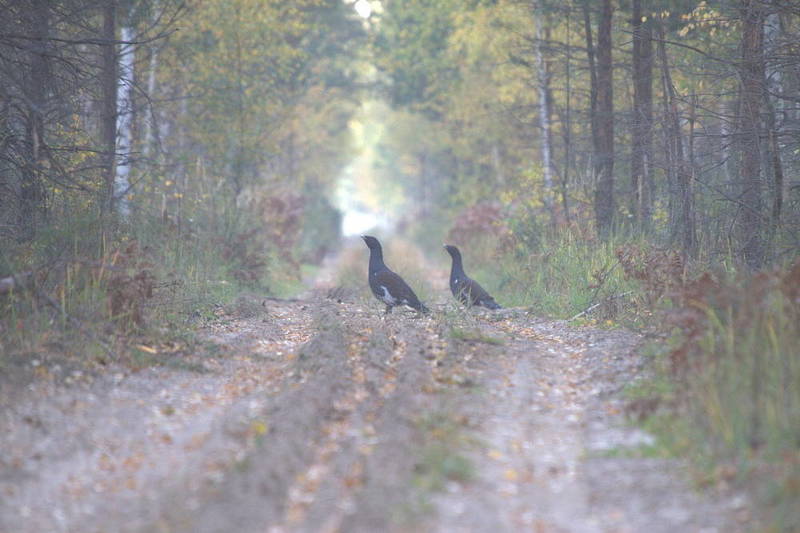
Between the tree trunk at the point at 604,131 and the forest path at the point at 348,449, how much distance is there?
704 centimetres

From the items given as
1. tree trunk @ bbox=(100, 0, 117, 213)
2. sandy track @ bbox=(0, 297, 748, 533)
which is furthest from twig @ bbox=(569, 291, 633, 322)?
tree trunk @ bbox=(100, 0, 117, 213)

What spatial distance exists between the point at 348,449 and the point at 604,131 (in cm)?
1155

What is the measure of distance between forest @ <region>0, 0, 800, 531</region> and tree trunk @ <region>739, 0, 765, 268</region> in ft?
Answer: 0.14

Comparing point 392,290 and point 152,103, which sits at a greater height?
point 152,103

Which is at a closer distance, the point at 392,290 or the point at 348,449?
the point at 348,449

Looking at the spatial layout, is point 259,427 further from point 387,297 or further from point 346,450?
point 387,297

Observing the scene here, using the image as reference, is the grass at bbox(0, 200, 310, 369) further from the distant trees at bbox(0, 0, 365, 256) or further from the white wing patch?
the white wing patch

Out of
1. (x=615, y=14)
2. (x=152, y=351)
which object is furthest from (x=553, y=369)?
(x=615, y=14)

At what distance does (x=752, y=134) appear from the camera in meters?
9.88

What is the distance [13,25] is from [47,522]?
7.37m

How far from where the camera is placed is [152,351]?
8234 mm

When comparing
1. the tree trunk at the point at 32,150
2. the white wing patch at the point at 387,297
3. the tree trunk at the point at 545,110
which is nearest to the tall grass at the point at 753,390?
the white wing patch at the point at 387,297

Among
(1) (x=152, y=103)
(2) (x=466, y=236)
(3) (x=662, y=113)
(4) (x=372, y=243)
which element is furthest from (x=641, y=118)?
(2) (x=466, y=236)

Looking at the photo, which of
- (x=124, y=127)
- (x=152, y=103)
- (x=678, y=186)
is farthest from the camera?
(x=124, y=127)
